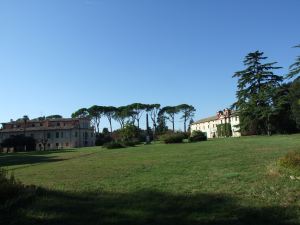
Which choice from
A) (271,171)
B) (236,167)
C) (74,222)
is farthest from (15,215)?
(236,167)

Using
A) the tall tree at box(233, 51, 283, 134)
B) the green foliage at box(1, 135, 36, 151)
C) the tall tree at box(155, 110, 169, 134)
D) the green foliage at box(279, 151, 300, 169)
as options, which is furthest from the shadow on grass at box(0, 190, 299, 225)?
the tall tree at box(155, 110, 169, 134)

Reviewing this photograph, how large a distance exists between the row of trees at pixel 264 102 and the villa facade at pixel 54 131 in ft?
172

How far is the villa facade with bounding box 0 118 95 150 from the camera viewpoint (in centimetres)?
10862

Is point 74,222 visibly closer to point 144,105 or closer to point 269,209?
point 269,209

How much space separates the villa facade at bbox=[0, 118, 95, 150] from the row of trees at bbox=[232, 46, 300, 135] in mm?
52404

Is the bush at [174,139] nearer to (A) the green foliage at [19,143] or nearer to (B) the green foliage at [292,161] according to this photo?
(B) the green foliage at [292,161]

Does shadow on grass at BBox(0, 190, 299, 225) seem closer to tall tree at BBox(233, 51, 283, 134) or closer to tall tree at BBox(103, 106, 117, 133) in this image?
tall tree at BBox(233, 51, 283, 134)

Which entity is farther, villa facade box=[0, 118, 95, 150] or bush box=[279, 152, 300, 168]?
villa facade box=[0, 118, 95, 150]

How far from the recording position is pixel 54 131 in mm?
109750

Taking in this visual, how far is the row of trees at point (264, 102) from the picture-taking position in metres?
61.8

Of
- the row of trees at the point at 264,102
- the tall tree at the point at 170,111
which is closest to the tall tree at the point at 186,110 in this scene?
the tall tree at the point at 170,111

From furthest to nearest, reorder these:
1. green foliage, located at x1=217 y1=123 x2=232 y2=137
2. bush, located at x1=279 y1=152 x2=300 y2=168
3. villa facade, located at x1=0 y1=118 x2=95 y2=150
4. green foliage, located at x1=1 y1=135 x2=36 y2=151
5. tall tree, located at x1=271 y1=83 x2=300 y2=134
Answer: villa facade, located at x1=0 y1=118 x2=95 y2=150, green foliage, located at x1=217 y1=123 x2=232 y2=137, green foliage, located at x1=1 y1=135 x2=36 y2=151, tall tree, located at x1=271 y1=83 x2=300 y2=134, bush, located at x1=279 y1=152 x2=300 y2=168

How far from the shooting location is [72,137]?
108812mm

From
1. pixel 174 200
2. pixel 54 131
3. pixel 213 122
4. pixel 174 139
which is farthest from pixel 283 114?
pixel 213 122
